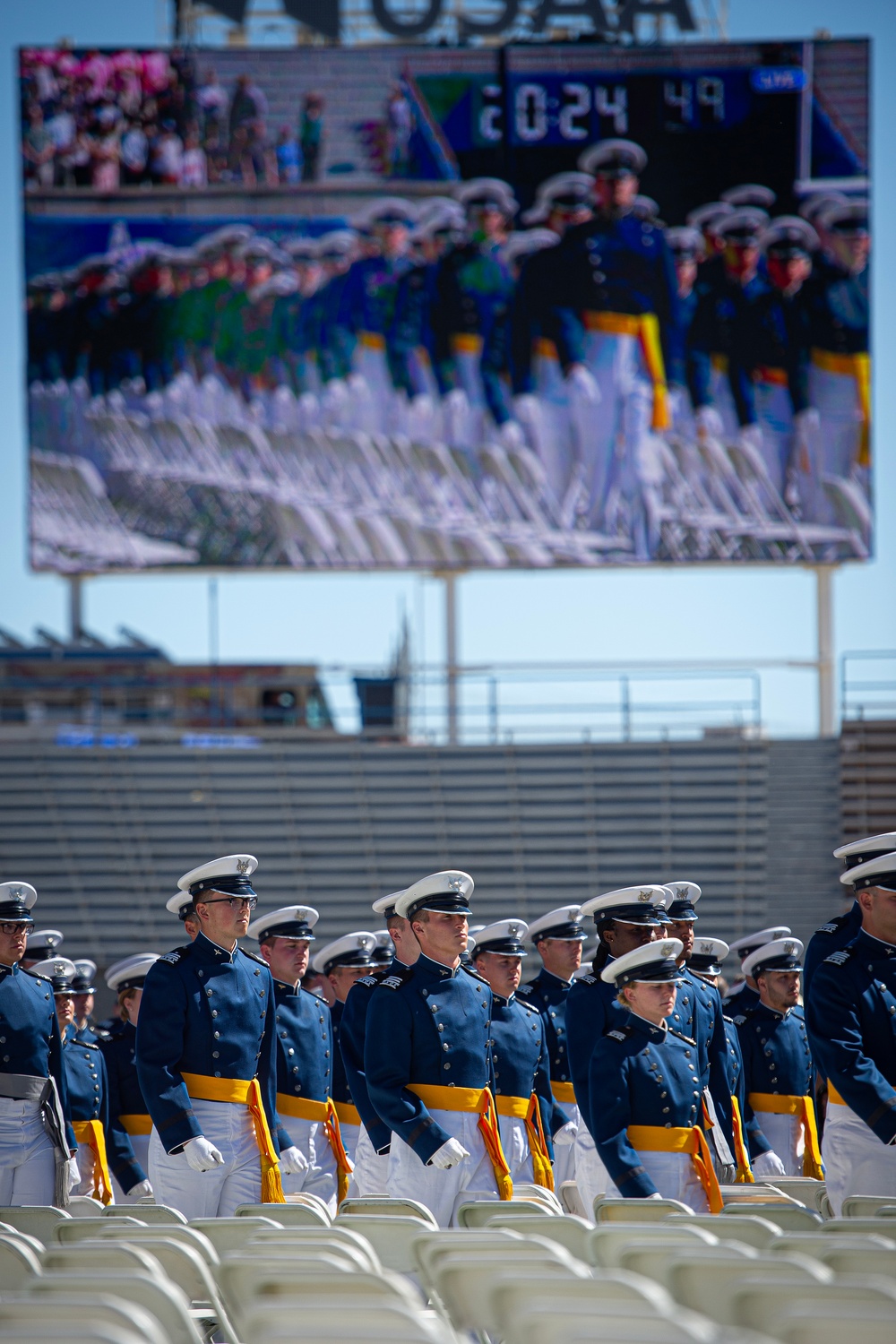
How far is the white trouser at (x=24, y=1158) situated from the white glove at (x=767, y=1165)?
273cm

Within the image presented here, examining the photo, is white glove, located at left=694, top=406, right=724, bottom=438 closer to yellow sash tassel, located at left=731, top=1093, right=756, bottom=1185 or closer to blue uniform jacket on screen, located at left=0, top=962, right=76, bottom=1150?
yellow sash tassel, located at left=731, top=1093, right=756, bottom=1185

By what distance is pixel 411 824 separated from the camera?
16219mm

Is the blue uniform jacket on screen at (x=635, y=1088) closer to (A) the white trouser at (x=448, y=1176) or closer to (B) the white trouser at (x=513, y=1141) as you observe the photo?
(A) the white trouser at (x=448, y=1176)

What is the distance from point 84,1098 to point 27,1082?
4.45ft

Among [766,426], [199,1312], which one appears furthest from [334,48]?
[199,1312]

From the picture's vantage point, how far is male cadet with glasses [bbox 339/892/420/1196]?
20.1 ft

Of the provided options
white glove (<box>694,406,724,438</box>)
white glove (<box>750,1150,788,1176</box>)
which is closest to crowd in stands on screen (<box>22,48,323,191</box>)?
white glove (<box>694,406,724,438</box>)

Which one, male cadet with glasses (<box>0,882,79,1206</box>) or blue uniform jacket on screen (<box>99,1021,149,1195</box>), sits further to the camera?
blue uniform jacket on screen (<box>99,1021,149,1195</box>)

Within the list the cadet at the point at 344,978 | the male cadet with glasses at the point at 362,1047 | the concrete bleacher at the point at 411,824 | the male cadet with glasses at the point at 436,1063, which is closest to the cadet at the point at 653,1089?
the male cadet with glasses at the point at 436,1063

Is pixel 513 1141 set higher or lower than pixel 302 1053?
lower

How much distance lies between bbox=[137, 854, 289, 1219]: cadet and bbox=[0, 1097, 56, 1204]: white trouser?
615 mm

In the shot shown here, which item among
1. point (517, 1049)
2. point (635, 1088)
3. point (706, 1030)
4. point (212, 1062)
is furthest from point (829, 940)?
point (212, 1062)

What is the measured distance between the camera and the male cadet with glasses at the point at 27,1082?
573cm

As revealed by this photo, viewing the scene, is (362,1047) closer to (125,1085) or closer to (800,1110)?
(125,1085)
